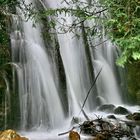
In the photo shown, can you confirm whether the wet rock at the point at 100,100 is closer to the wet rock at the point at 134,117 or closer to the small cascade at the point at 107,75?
the small cascade at the point at 107,75

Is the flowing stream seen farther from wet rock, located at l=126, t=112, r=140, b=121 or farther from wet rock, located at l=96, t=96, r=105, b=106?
wet rock, located at l=126, t=112, r=140, b=121

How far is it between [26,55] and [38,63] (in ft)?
1.29

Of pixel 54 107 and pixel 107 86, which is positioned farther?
pixel 107 86

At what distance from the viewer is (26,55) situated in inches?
365

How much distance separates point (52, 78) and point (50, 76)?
0.08 m

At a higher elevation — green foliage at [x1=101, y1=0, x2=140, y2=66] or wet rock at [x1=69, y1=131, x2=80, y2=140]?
green foliage at [x1=101, y1=0, x2=140, y2=66]

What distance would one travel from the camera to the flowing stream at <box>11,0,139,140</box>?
827 centimetres

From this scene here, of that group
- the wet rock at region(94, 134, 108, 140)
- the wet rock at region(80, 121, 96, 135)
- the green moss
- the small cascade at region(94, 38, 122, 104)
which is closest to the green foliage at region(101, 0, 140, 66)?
the wet rock at region(94, 134, 108, 140)

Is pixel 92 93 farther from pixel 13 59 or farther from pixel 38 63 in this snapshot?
pixel 13 59

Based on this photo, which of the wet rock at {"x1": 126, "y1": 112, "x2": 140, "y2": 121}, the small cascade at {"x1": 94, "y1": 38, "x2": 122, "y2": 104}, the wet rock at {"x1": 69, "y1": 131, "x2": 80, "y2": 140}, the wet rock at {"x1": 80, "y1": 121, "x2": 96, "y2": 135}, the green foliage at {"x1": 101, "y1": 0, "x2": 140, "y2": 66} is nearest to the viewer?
the green foliage at {"x1": 101, "y1": 0, "x2": 140, "y2": 66}

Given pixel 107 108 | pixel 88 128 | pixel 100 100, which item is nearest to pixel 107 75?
pixel 100 100

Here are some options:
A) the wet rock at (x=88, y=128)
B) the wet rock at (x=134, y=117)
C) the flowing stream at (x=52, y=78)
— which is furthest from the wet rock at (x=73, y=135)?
the wet rock at (x=134, y=117)

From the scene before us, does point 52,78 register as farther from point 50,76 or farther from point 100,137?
point 100,137

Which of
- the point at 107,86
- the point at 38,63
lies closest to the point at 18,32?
the point at 38,63
